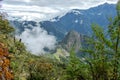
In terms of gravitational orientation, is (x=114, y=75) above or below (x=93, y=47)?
below

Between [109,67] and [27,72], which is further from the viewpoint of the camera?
[27,72]

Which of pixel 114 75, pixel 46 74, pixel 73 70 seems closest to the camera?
pixel 114 75

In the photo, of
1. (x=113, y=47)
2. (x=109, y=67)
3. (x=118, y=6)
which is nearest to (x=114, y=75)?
(x=109, y=67)

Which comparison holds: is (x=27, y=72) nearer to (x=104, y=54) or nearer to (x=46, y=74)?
(x=46, y=74)

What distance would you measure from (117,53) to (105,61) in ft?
4.12

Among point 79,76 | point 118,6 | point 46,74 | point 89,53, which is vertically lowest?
point 46,74

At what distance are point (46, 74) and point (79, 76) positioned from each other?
95476 millimetres

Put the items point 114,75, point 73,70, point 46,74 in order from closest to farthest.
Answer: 1. point 114,75
2. point 73,70
3. point 46,74

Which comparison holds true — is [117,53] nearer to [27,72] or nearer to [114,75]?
[114,75]

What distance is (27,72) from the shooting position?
125938 millimetres

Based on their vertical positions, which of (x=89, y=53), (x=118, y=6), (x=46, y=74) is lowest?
(x=46, y=74)

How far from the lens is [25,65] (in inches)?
5138

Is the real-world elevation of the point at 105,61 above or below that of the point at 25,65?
above

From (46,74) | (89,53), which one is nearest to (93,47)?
(89,53)
